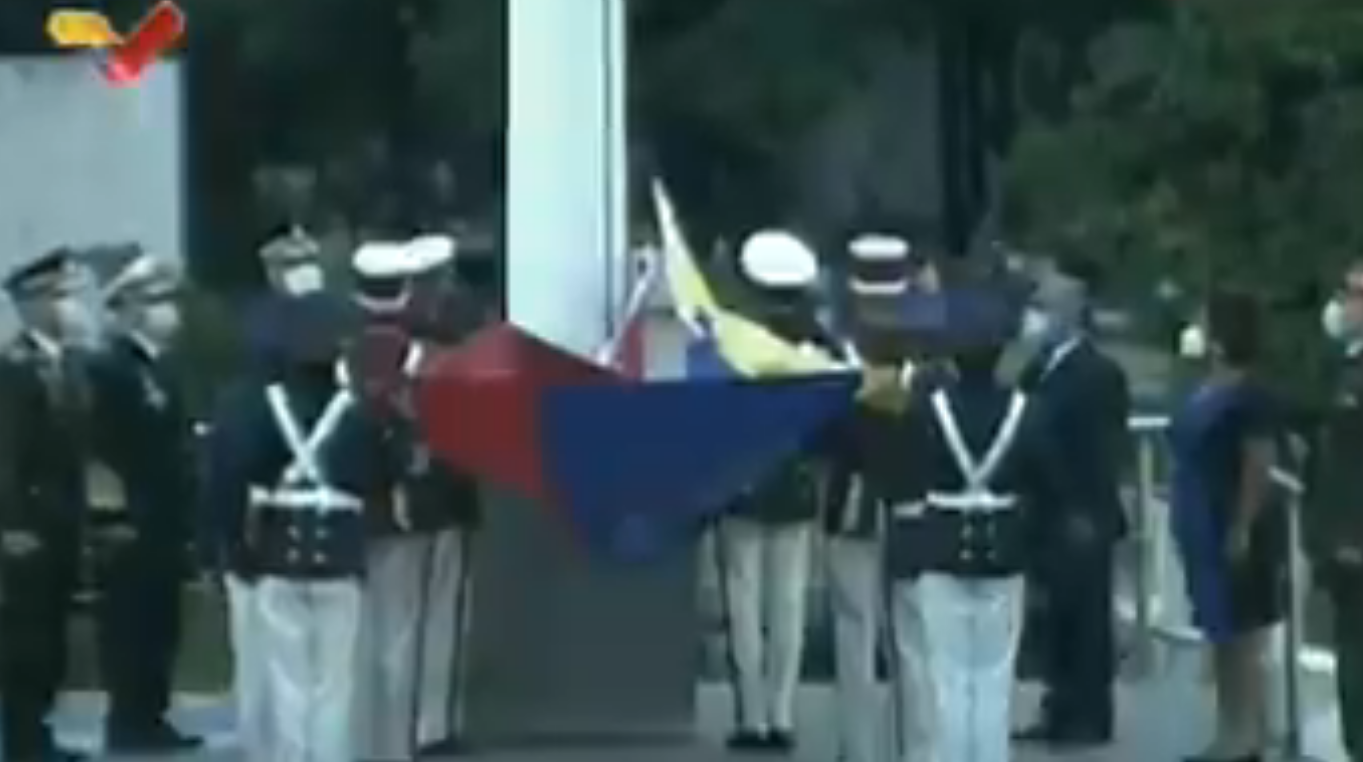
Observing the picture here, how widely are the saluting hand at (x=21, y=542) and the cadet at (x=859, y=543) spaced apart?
3.10m

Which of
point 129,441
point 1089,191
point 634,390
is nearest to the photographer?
point 634,390

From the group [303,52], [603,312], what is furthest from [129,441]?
[303,52]

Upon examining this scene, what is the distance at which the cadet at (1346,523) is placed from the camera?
14.2 meters

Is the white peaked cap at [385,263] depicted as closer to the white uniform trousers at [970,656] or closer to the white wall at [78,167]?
the white uniform trousers at [970,656]

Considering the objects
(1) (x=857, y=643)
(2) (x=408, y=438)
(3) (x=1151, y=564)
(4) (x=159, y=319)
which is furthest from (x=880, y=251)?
(4) (x=159, y=319)

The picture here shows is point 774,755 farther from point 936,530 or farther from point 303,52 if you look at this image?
point 303,52

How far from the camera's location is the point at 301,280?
15.4 meters

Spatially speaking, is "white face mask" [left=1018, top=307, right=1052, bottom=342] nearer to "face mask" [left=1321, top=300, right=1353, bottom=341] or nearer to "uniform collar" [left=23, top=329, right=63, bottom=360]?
"face mask" [left=1321, top=300, right=1353, bottom=341]

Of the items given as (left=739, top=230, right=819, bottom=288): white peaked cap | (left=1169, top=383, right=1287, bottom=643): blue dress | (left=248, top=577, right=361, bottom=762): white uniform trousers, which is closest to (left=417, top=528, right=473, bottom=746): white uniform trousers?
(left=248, top=577, right=361, bottom=762): white uniform trousers

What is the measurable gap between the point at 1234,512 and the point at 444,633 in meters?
2.76

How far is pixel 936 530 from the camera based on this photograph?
1426 centimetres

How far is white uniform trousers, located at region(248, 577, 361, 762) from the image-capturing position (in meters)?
14.2

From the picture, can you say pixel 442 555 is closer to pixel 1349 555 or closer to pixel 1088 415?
pixel 1088 415

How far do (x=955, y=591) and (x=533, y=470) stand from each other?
1.39m
